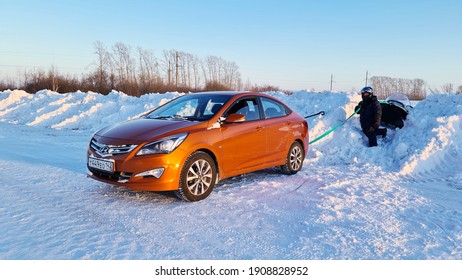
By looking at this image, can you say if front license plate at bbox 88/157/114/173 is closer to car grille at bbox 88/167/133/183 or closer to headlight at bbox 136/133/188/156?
car grille at bbox 88/167/133/183

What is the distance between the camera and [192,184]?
5117mm

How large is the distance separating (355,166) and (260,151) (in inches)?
107

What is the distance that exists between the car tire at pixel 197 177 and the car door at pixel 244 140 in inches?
12.3

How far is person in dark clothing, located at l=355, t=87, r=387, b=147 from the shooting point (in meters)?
8.93

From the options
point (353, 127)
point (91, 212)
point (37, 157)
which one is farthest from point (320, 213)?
point (37, 157)

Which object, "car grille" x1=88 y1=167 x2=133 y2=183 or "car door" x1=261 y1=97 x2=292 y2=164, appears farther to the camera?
"car door" x1=261 y1=97 x2=292 y2=164

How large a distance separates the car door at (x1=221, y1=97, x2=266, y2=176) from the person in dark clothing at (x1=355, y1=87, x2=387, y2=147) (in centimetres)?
396

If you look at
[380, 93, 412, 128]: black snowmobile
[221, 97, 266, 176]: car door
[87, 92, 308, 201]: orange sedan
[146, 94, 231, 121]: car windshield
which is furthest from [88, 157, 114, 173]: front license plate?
[380, 93, 412, 128]: black snowmobile

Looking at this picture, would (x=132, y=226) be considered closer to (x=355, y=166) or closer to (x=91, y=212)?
(x=91, y=212)

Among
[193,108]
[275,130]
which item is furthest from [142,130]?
[275,130]

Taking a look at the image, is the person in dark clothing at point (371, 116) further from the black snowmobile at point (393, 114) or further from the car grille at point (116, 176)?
the car grille at point (116, 176)

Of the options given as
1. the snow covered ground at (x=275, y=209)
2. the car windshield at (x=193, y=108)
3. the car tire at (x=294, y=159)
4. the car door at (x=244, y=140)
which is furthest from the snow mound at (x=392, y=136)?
the car windshield at (x=193, y=108)

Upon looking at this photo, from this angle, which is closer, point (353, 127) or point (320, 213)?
→ point (320, 213)
